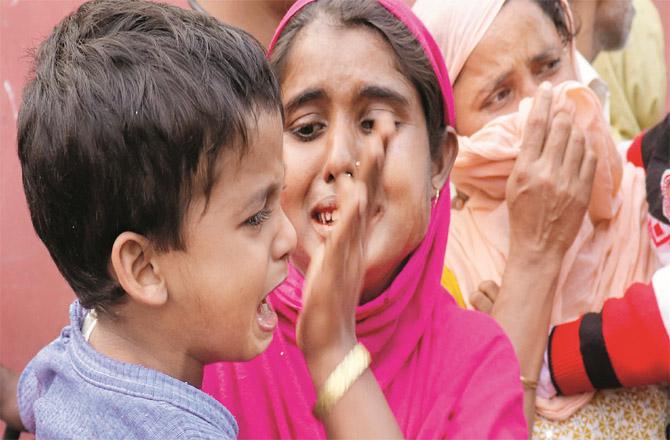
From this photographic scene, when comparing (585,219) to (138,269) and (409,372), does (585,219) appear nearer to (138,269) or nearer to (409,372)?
(409,372)

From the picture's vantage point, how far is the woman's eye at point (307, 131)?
5.82 ft

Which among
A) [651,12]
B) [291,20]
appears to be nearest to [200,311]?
[291,20]

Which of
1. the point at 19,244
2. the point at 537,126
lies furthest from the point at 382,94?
the point at 19,244

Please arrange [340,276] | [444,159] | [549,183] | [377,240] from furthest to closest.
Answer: [549,183]
[444,159]
[377,240]
[340,276]

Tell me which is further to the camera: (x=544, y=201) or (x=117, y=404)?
(x=544, y=201)

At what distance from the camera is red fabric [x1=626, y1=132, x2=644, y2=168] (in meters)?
2.51

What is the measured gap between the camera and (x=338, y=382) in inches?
54.6

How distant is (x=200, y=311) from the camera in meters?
1.40

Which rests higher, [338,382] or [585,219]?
[338,382]

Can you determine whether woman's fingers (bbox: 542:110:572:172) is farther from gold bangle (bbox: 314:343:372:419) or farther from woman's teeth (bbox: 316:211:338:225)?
gold bangle (bbox: 314:343:372:419)

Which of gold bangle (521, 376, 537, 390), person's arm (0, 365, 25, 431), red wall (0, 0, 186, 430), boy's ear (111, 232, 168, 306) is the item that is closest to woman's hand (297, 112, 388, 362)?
boy's ear (111, 232, 168, 306)

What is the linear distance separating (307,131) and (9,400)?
1229 millimetres

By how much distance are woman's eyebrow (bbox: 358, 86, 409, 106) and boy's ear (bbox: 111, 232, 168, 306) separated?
1.93 ft

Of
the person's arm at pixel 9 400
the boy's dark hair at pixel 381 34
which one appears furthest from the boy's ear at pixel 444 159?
the person's arm at pixel 9 400
